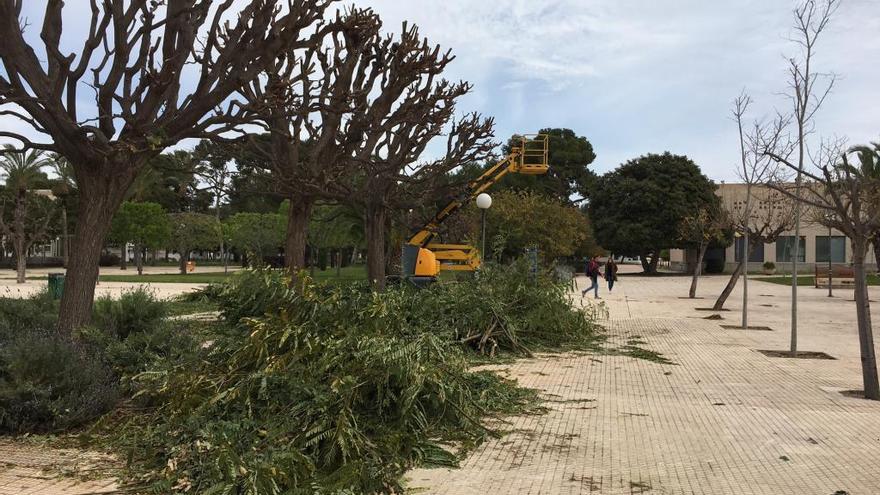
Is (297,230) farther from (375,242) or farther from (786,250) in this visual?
(786,250)

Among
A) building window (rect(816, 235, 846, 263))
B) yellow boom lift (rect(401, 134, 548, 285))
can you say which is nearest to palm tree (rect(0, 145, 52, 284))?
yellow boom lift (rect(401, 134, 548, 285))

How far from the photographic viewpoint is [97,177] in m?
7.84

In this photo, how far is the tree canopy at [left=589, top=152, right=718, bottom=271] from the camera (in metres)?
49.6

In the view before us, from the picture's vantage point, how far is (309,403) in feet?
18.1

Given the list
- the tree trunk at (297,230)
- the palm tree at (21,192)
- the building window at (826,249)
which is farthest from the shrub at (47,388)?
the building window at (826,249)

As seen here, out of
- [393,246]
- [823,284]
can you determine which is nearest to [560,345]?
[393,246]

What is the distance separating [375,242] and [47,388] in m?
11.1

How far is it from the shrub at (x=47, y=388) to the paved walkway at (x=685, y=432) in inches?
120

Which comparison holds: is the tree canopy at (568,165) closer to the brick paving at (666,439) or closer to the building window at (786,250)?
the building window at (786,250)

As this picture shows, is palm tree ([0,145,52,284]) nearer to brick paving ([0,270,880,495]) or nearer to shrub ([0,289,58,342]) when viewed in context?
shrub ([0,289,58,342])

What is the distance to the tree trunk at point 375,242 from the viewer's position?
1636cm

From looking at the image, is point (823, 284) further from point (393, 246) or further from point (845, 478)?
point (845, 478)

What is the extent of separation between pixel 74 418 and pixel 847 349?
502 inches

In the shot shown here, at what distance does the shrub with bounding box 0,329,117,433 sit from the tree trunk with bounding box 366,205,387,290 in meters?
10.1
